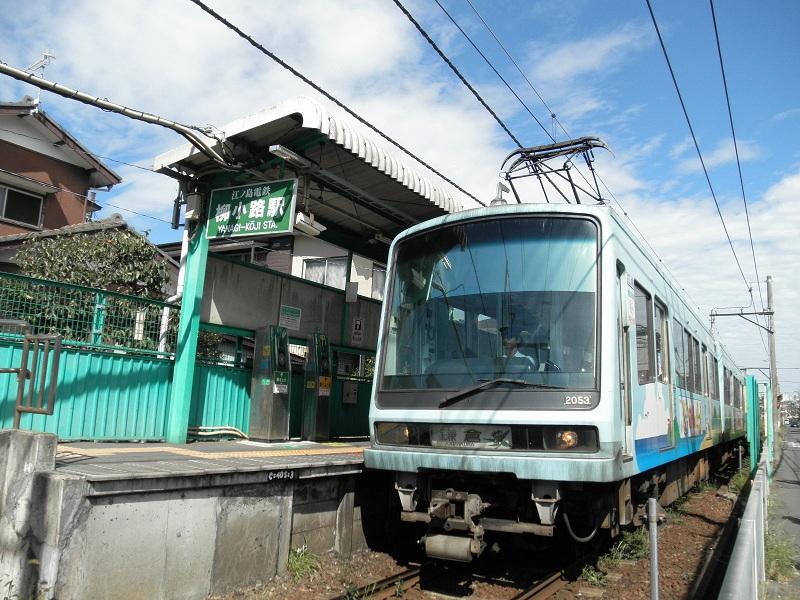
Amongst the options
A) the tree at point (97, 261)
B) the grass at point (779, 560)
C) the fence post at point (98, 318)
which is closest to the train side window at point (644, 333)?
the grass at point (779, 560)

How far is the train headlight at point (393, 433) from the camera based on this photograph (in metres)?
5.84

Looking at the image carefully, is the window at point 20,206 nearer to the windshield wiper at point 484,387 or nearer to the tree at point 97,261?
→ the tree at point 97,261

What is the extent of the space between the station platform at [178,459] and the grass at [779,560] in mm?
4308

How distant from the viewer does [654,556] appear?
4.36 metres

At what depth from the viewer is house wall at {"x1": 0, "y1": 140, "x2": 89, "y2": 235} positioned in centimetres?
1905

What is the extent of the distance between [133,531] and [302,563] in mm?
1874

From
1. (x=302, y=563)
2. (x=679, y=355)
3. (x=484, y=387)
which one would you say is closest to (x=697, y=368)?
(x=679, y=355)

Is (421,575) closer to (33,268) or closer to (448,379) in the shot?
(448,379)

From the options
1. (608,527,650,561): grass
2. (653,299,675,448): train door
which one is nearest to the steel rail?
(608,527,650,561): grass

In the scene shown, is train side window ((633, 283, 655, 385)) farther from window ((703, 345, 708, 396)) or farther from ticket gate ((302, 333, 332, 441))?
ticket gate ((302, 333, 332, 441))

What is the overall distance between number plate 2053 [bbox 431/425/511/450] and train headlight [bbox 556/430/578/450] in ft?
1.30

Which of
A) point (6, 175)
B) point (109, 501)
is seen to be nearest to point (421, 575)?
point (109, 501)

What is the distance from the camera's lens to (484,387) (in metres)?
5.44

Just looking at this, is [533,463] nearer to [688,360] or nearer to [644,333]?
[644,333]
